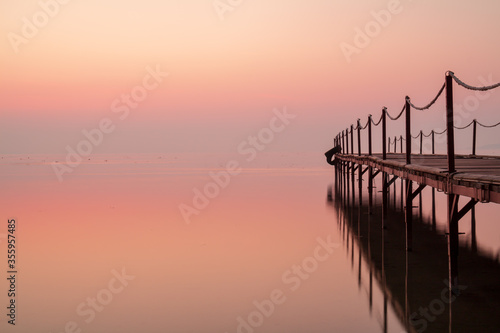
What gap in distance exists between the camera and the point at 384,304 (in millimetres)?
9055

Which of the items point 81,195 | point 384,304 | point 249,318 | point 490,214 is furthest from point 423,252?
point 81,195

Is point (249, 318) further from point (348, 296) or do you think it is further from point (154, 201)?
point (154, 201)

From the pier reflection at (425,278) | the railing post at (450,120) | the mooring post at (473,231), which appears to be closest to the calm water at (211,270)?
the pier reflection at (425,278)

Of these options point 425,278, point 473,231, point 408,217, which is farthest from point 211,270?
point 473,231

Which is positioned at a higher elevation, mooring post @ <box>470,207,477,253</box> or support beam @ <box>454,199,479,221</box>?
support beam @ <box>454,199,479,221</box>

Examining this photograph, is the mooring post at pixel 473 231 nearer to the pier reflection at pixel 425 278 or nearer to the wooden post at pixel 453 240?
the pier reflection at pixel 425 278

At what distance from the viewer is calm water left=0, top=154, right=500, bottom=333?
8492mm

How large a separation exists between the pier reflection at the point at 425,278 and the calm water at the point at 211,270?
0.07 metres

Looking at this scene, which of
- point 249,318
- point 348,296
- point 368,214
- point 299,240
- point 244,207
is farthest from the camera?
point 244,207

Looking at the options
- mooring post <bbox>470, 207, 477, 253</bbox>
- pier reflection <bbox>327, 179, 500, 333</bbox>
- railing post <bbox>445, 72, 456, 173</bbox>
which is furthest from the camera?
mooring post <bbox>470, 207, 477, 253</bbox>

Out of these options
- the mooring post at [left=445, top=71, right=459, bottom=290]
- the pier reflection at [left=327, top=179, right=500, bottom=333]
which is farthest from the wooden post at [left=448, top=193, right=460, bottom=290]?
the pier reflection at [left=327, top=179, right=500, bottom=333]

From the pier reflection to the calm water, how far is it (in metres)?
0.07

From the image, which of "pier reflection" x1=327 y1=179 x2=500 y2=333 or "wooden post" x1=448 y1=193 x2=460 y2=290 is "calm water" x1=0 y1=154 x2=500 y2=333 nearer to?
"pier reflection" x1=327 y1=179 x2=500 y2=333

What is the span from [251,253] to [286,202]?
12.0 meters
